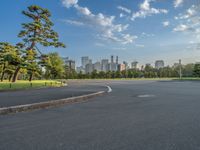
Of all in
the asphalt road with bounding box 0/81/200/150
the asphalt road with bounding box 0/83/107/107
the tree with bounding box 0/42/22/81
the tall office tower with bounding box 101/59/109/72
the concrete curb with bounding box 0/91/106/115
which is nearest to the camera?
the asphalt road with bounding box 0/81/200/150

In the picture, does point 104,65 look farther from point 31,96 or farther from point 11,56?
point 31,96

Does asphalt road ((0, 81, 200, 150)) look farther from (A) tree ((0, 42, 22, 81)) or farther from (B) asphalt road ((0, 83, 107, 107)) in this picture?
(A) tree ((0, 42, 22, 81))

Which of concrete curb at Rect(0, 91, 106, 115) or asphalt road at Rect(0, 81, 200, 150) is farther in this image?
concrete curb at Rect(0, 91, 106, 115)

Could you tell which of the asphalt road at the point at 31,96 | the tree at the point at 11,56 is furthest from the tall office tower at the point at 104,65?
the asphalt road at the point at 31,96

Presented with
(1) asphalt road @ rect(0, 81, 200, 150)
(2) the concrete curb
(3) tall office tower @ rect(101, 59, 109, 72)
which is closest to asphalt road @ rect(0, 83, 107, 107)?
(2) the concrete curb

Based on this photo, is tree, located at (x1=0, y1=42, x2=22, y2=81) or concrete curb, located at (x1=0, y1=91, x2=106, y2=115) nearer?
concrete curb, located at (x1=0, y1=91, x2=106, y2=115)

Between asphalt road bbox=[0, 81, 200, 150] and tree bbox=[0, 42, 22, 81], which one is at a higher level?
tree bbox=[0, 42, 22, 81]

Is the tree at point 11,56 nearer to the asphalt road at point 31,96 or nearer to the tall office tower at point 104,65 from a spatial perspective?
the asphalt road at point 31,96

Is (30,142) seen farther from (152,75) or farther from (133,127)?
(152,75)

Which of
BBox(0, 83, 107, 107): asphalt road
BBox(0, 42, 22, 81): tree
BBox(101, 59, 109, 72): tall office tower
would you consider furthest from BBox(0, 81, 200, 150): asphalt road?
BBox(101, 59, 109, 72): tall office tower

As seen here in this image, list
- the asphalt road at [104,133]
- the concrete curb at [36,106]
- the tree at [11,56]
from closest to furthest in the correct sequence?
the asphalt road at [104,133] < the concrete curb at [36,106] < the tree at [11,56]

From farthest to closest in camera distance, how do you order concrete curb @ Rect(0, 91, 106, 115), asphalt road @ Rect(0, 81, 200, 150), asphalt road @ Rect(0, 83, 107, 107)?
1. asphalt road @ Rect(0, 83, 107, 107)
2. concrete curb @ Rect(0, 91, 106, 115)
3. asphalt road @ Rect(0, 81, 200, 150)

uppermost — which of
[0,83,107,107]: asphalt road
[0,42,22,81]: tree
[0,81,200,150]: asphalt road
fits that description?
[0,42,22,81]: tree

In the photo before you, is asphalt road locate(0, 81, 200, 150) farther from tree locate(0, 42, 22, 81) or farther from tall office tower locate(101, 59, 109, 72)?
tall office tower locate(101, 59, 109, 72)
